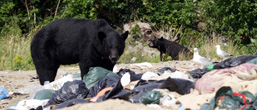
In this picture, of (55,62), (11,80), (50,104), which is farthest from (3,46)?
(50,104)

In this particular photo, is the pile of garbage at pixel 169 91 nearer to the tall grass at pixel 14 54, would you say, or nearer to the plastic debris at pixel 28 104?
the plastic debris at pixel 28 104

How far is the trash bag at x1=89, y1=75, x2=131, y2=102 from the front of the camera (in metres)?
3.94

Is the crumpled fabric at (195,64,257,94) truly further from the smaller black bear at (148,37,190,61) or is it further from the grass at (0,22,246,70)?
the smaller black bear at (148,37,190,61)

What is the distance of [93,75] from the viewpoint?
518 cm

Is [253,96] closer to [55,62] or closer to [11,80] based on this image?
[55,62]

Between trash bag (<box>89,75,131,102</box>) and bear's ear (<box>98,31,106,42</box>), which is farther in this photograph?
bear's ear (<box>98,31,106,42</box>)

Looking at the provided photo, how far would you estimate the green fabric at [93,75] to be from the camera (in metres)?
5.16

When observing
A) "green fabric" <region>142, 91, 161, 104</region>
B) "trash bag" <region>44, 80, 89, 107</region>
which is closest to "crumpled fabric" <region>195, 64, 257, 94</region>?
"green fabric" <region>142, 91, 161, 104</region>

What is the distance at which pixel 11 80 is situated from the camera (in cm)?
684

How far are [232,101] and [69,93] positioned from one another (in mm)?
2099

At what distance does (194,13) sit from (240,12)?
172 centimetres

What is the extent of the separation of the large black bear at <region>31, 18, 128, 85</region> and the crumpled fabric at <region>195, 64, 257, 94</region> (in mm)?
1639

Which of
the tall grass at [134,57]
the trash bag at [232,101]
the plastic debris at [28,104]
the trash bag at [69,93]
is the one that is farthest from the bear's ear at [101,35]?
the tall grass at [134,57]

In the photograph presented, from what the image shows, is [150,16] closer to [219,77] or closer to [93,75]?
[93,75]
